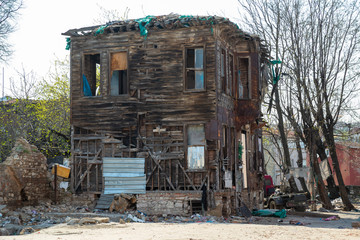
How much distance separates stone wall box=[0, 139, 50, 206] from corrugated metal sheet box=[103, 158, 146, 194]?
274 cm

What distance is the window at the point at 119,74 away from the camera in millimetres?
23422

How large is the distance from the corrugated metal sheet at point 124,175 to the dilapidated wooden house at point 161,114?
0.04m

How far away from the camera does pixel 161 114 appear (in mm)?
22516

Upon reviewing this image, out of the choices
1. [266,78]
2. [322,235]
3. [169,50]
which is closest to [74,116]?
[169,50]

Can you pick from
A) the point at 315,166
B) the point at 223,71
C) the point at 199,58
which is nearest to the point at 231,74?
the point at 223,71

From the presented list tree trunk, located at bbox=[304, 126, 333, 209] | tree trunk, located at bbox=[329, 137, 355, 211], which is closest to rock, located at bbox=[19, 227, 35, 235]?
tree trunk, located at bbox=[304, 126, 333, 209]

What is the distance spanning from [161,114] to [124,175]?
3046 millimetres

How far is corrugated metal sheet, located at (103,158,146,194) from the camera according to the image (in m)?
22.2

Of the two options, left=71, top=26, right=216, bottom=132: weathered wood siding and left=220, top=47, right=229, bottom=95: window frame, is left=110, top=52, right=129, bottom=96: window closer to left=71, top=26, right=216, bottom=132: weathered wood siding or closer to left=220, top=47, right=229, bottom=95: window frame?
left=71, top=26, right=216, bottom=132: weathered wood siding

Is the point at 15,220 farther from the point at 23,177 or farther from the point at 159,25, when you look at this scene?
the point at 159,25

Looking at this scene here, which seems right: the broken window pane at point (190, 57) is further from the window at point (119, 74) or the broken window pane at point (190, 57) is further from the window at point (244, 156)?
the window at point (244, 156)

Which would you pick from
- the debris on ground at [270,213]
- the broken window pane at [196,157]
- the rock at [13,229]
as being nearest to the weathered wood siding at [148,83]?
the broken window pane at [196,157]

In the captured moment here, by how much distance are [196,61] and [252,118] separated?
418cm

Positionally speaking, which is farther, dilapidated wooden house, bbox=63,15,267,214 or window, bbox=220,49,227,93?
window, bbox=220,49,227,93
